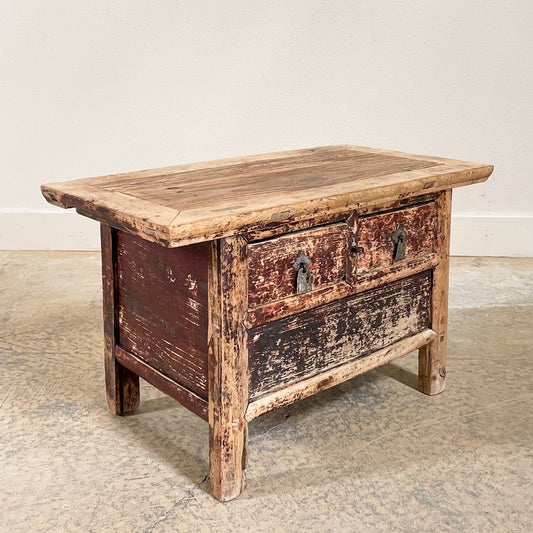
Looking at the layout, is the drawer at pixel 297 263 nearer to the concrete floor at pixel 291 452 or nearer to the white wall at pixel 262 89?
the concrete floor at pixel 291 452

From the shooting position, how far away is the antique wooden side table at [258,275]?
171 centimetres

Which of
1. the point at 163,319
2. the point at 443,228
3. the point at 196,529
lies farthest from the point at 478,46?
the point at 196,529

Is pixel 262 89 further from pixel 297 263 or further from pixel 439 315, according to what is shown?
pixel 297 263

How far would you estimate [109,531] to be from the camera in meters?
1.71

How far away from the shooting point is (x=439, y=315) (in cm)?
235

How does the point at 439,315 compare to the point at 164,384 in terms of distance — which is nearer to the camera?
the point at 164,384

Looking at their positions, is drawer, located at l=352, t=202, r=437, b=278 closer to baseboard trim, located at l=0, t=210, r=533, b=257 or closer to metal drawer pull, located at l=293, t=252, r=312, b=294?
metal drawer pull, located at l=293, t=252, r=312, b=294

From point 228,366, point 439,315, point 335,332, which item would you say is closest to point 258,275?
point 228,366

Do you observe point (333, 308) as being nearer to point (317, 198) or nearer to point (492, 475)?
point (317, 198)

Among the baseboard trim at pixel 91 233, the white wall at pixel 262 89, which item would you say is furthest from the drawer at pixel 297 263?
→ the baseboard trim at pixel 91 233

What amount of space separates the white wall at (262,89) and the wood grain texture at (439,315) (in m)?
1.75

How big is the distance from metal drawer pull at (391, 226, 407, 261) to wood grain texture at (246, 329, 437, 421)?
289 mm

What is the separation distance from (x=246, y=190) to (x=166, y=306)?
361mm

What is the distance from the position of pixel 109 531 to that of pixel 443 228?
1.27m
